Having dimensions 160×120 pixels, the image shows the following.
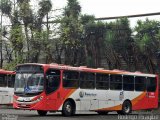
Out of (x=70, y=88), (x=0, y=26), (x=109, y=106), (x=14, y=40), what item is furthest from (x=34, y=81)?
(x=0, y=26)

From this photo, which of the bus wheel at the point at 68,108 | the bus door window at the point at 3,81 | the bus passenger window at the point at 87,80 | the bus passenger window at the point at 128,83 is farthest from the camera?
the bus door window at the point at 3,81

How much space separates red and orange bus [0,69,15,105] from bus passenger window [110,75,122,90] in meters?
8.15

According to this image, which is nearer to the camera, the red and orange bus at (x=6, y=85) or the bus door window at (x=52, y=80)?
the bus door window at (x=52, y=80)

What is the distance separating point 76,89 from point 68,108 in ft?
3.73

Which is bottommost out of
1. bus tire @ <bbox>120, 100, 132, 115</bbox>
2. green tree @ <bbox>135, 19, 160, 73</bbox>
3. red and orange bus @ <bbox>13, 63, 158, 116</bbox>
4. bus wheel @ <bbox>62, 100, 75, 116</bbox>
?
bus tire @ <bbox>120, 100, 132, 115</bbox>

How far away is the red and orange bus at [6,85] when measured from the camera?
1212 inches

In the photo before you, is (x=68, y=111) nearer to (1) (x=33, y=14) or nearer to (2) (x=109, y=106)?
(2) (x=109, y=106)

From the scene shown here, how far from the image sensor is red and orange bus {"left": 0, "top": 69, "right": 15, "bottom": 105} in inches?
1212

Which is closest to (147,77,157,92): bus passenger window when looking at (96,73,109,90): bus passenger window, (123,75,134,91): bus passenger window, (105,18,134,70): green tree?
(123,75,134,91): bus passenger window

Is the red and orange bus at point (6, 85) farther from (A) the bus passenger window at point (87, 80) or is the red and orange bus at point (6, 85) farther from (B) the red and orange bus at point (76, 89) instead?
(A) the bus passenger window at point (87, 80)

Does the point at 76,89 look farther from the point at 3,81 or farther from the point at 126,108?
the point at 3,81

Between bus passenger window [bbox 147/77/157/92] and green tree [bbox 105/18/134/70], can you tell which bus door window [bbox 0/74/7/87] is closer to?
bus passenger window [bbox 147/77/157/92]

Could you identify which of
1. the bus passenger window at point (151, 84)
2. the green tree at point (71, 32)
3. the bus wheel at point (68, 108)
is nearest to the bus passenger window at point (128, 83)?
the bus passenger window at point (151, 84)

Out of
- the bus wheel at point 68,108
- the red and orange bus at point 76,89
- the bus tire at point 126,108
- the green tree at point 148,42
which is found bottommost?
the bus tire at point 126,108
